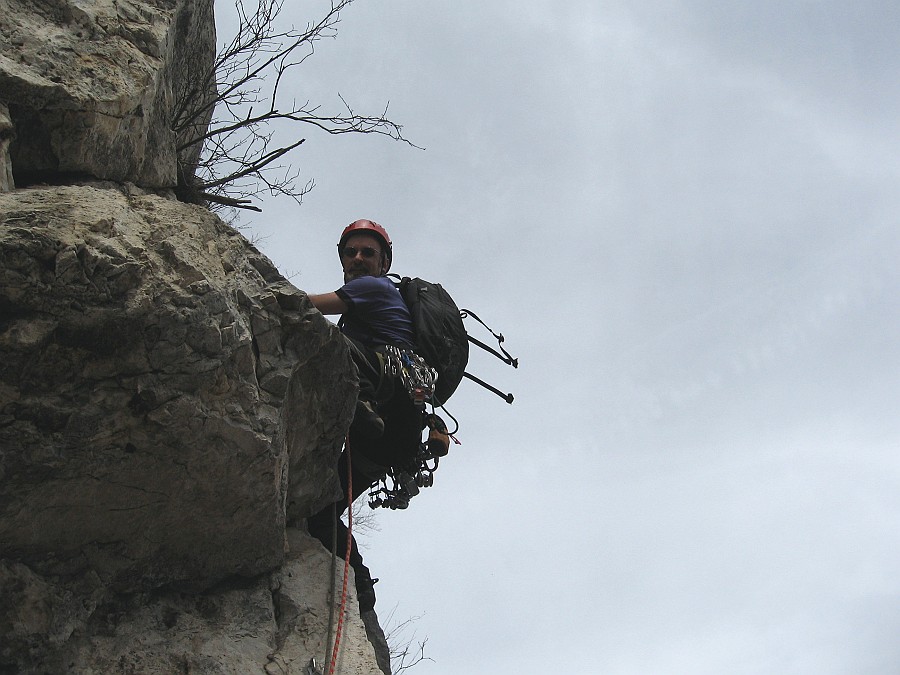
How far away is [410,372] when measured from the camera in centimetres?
463

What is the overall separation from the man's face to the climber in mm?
651

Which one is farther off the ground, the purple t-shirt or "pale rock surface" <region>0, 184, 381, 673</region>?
the purple t-shirt

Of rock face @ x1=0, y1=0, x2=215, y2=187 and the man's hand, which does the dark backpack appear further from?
rock face @ x1=0, y1=0, x2=215, y2=187

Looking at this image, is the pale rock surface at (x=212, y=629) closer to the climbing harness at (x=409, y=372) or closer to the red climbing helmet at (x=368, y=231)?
the climbing harness at (x=409, y=372)

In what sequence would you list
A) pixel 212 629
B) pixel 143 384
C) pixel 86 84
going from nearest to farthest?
pixel 143 384
pixel 212 629
pixel 86 84

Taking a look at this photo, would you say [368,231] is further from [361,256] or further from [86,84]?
[86,84]

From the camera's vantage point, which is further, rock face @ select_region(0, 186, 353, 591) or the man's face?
the man's face

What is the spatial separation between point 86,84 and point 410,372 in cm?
196

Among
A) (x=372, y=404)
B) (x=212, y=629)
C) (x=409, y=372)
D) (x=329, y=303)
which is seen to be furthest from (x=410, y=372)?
(x=212, y=629)

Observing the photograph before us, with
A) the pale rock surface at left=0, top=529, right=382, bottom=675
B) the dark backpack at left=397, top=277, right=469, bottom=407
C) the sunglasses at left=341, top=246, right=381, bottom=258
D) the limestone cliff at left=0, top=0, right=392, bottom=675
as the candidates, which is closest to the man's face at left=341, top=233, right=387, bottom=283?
the sunglasses at left=341, top=246, right=381, bottom=258

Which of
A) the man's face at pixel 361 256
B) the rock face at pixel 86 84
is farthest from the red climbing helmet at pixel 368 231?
the rock face at pixel 86 84

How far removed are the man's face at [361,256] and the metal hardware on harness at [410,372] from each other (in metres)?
1.01

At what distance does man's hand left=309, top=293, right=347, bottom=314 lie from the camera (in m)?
4.60

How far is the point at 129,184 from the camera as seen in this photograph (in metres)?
4.52
